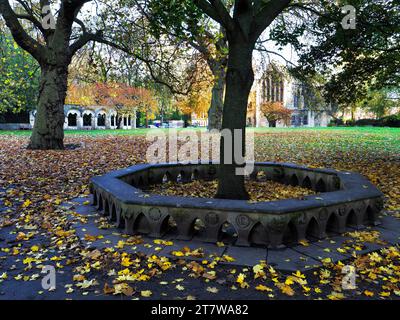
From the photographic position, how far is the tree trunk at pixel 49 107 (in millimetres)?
14148

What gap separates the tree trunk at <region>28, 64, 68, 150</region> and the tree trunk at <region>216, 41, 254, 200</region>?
1071 cm

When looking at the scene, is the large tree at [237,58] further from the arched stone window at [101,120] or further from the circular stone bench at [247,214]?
the arched stone window at [101,120]

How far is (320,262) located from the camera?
3.94m

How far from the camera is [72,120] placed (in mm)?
52125

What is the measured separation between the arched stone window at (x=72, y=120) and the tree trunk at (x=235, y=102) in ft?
163

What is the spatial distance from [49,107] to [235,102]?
10982 millimetres

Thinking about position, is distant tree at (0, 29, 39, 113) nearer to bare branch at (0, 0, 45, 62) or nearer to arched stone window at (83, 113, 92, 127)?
bare branch at (0, 0, 45, 62)

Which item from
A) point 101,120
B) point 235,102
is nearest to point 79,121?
point 101,120

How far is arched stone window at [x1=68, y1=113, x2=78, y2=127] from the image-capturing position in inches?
2029

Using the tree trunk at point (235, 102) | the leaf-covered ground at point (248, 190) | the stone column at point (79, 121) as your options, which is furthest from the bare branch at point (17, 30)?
the stone column at point (79, 121)

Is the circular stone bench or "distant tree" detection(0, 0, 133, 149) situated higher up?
"distant tree" detection(0, 0, 133, 149)

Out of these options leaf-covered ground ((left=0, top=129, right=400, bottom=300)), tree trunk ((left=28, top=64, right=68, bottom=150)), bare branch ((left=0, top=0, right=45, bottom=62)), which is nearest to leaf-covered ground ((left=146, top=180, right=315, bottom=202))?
leaf-covered ground ((left=0, top=129, right=400, bottom=300))

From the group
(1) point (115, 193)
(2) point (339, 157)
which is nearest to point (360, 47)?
(2) point (339, 157)
